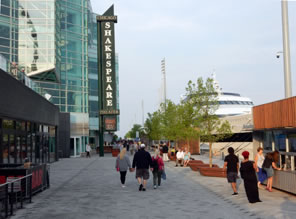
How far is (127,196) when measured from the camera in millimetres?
11812

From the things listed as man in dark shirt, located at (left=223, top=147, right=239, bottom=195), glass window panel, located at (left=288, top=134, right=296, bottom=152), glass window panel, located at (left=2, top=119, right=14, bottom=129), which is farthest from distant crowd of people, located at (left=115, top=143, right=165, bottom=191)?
glass window panel, located at (left=2, top=119, right=14, bottom=129)

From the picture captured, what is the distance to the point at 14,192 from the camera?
32.0 ft

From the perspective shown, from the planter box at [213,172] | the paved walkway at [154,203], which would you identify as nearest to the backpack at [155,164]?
the paved walkway at [154,203]

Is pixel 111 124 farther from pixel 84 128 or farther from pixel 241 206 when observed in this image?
pixel 241 206

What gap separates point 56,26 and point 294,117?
29.7 m

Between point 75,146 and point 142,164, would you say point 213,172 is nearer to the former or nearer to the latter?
point 142,164

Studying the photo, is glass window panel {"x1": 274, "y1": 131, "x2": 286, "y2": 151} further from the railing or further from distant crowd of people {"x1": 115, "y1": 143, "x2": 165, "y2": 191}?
the railing

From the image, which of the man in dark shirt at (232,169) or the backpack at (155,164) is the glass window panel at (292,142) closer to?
the man in dark shirt at (232,169)

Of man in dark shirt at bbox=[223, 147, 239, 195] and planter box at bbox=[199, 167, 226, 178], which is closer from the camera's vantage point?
man in dark shirt at bbox=[223, 147, 239, 195]

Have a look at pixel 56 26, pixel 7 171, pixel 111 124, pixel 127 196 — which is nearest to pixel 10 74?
pixel 7 171

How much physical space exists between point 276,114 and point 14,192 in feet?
37.2

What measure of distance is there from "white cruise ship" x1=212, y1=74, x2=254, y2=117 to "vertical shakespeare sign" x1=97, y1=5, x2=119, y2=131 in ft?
67.2

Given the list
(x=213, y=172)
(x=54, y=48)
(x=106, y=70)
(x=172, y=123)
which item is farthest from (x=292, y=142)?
(x=106, y=70)

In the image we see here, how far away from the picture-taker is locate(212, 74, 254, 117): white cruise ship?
58.9 meters
